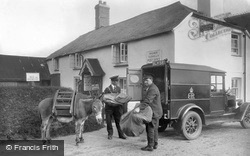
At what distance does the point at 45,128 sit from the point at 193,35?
350 inches

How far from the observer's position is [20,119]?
7344 millimetres

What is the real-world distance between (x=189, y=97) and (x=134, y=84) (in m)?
1.92

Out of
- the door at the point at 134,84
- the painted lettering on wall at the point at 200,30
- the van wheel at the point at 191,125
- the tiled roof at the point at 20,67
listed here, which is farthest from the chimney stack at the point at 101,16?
the van wheel at the point at 191,125

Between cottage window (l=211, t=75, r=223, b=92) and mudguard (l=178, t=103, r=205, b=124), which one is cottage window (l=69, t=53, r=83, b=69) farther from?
mudguard (l=178, t=103, r=205, b=124)

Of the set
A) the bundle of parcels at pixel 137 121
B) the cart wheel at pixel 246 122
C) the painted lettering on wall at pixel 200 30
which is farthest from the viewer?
the painted lettering on wall at pixel 200 30

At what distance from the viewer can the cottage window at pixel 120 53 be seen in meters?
15.5

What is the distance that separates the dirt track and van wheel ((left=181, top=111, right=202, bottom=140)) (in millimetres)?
185

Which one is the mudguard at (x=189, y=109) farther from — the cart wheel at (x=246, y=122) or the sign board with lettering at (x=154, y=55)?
the sign board with lettering at (x=154, y=55)

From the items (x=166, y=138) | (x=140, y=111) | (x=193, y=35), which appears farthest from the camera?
(x=193, y=35)

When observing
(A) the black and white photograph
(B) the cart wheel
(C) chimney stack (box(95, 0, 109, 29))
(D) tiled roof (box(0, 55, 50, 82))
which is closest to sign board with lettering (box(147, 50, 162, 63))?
(A) the black and white photograph

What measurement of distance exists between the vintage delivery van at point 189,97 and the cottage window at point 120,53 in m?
6.95

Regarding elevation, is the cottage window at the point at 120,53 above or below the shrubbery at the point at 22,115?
above

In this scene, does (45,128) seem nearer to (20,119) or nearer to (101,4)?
(20,119)

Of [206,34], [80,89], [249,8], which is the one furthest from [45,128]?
[80,89]
